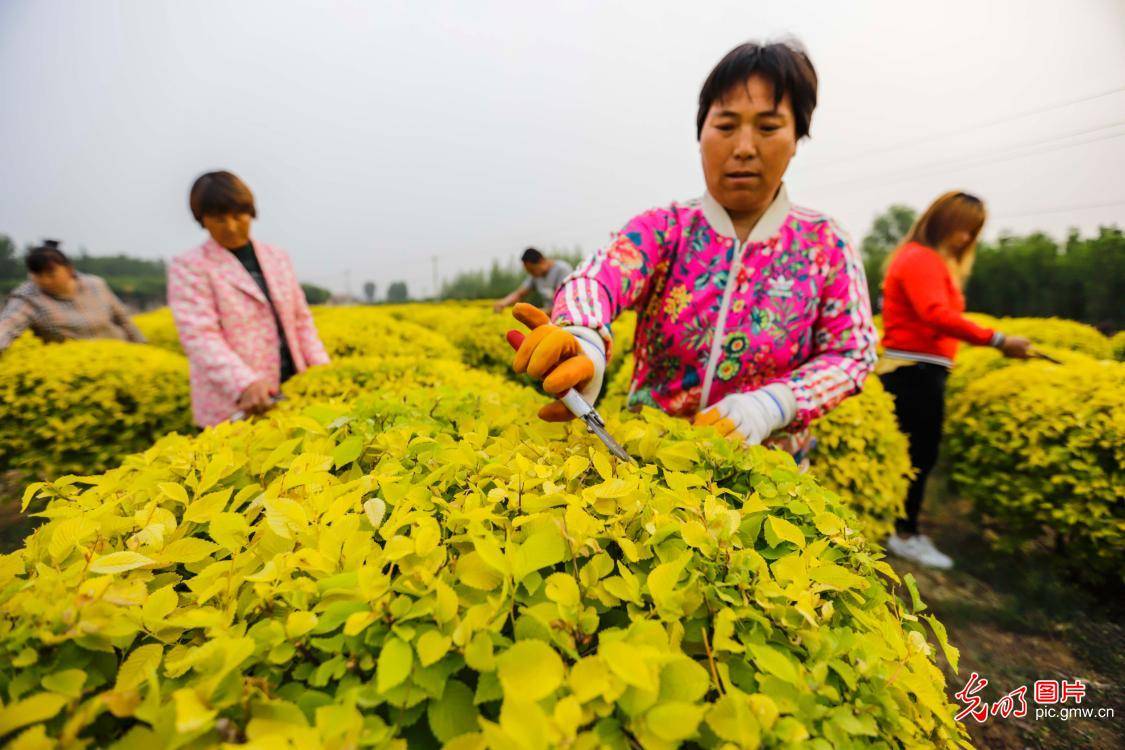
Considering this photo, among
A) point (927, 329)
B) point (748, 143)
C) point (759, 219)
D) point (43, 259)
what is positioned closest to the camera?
point (748, 143)

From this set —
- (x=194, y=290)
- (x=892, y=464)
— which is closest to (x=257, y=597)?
(x=194, y=290)

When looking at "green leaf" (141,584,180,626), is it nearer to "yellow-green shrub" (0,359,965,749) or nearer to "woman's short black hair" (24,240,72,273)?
"yellow-green shrub" (0,359,965,749)

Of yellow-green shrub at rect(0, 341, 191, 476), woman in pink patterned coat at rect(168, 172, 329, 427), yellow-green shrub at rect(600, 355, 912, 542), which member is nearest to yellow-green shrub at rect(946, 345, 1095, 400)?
yellow-green shrub at rect(600, 355, 912, 542)

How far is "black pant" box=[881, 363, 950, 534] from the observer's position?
11.0ft

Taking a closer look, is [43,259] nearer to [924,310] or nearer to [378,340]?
[378,340]

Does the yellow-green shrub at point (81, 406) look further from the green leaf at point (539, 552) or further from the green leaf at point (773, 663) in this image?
the green leaf at point (773, 663)

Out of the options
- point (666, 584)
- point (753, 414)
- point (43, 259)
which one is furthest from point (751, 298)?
point (43, 259)

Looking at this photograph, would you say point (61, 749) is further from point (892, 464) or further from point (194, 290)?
point (892, 464)

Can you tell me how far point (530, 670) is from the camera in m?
0.53

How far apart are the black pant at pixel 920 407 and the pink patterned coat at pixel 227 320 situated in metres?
3.98

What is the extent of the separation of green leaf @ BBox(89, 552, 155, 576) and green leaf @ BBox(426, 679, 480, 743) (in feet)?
1.48

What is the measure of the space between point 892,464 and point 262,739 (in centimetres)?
353

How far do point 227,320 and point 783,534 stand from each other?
2.74 m

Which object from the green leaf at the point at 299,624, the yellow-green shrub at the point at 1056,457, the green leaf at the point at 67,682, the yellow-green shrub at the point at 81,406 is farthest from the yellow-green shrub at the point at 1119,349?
the yellow-green shrub at the point at 81,406
